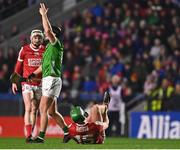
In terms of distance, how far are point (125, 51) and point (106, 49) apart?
2.50ft

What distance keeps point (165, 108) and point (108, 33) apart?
6.73 meters

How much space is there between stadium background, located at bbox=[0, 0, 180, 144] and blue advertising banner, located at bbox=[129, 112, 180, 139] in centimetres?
10

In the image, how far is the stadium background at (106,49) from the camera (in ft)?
96.4

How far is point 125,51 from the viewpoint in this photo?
108ft

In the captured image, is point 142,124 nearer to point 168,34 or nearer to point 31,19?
point 168,34

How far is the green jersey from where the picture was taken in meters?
18.4

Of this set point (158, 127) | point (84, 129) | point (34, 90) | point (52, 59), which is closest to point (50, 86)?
point (52, 59)

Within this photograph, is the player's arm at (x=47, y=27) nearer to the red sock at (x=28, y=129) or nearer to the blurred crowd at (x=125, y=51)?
Answer: the red sock at (x=28, y=129)

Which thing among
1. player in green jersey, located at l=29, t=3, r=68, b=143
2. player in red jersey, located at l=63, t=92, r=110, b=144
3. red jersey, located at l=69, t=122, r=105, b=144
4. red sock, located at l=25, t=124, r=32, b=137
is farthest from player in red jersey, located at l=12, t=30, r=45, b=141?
red jersey, located at l=69, t=122, r=105, b=144

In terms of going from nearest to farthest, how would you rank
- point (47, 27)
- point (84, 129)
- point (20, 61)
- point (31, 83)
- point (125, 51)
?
point (47, 27) → point (84, 129) → point (31, 83) → point (20, 61) → point (125, 51)

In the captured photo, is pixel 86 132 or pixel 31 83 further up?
pixel 31 83

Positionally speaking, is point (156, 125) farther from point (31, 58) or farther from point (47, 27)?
point (47, 27)

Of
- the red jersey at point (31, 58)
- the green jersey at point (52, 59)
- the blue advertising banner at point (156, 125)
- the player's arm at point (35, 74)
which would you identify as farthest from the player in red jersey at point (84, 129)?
the blue advertising banner at point (156, 125)

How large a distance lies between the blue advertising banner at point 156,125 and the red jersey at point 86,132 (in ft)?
28.3
